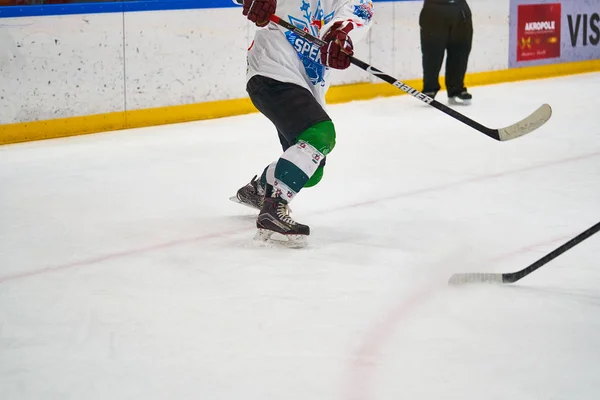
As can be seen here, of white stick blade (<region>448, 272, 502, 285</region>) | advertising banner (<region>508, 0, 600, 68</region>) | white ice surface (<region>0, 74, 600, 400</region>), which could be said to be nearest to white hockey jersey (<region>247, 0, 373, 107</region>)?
white ice surface (<region>0, 74, 600, 400</region>)

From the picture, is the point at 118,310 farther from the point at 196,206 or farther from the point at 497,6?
the point at 497,6

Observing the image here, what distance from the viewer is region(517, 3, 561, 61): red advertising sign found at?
829 cm

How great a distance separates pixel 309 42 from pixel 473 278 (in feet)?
3.35

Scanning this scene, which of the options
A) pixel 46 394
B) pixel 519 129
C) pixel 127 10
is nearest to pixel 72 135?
pixel 127 10

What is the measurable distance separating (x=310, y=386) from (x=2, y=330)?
853mm

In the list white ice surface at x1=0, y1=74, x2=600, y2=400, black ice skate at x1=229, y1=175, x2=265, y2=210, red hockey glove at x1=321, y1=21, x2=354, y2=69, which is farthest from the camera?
black ice skate at x1=229, y1=175, x2=265, y2=210

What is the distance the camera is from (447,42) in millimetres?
7062

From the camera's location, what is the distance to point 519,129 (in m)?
3.29

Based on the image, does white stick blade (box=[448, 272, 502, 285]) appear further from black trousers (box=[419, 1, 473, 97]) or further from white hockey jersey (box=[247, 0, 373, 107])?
black trousers (box=[419, 1, 473, 97])

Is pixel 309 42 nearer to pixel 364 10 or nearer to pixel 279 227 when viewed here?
pixel 364 10

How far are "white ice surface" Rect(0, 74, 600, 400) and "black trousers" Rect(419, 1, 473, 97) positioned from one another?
1772 mm

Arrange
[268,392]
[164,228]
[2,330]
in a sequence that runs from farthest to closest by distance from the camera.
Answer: [164,228]
[2,330]
[268,392]

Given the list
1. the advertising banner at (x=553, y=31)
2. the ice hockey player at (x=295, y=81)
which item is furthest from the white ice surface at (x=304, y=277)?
the advertising banner at (x=553, y=31)

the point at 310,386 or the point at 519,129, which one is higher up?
the point at 519,129
